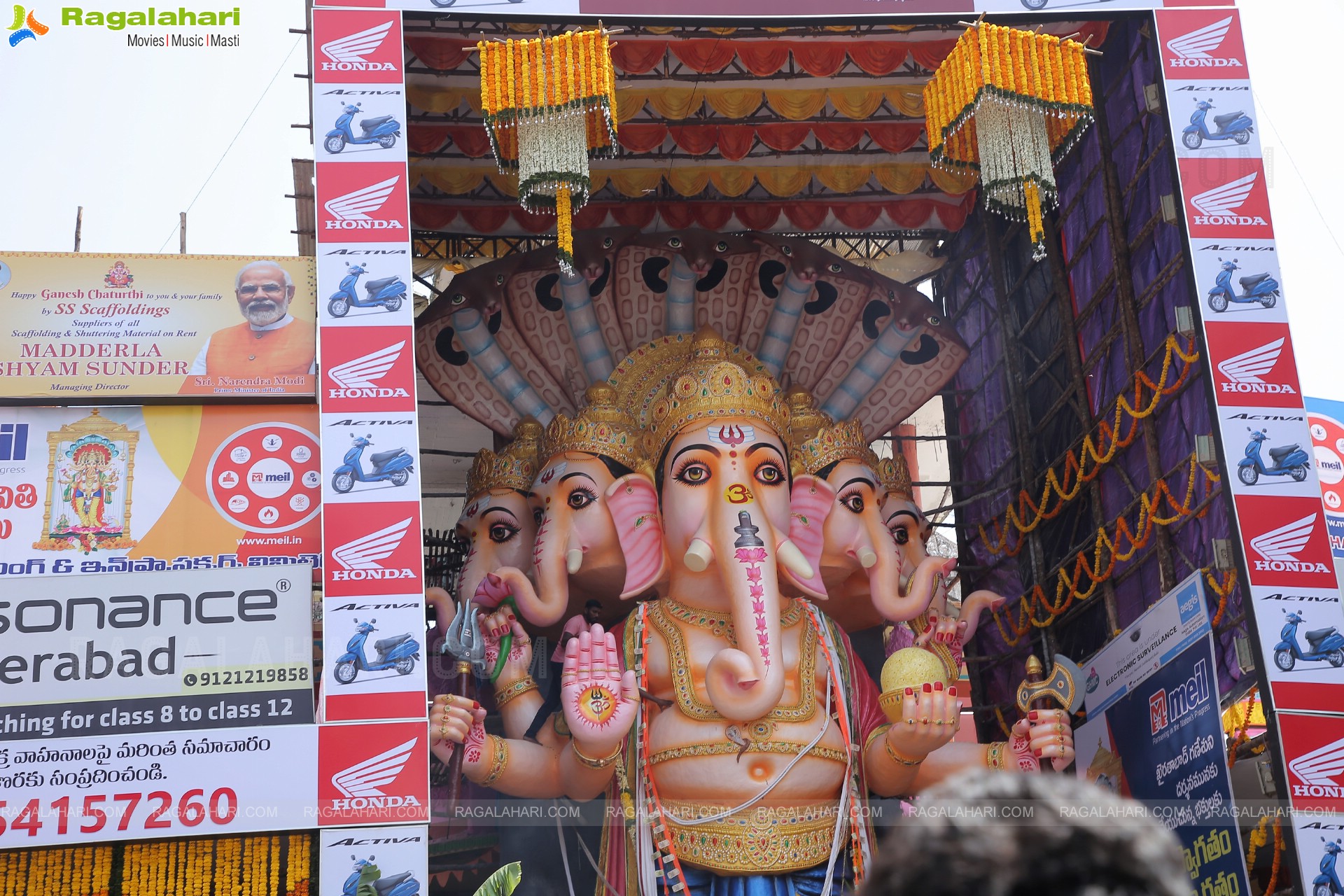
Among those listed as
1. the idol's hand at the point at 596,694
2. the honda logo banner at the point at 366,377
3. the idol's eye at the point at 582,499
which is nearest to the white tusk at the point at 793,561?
the idol's hand at the point at 596,694

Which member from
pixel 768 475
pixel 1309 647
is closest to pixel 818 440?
pixel 768 475

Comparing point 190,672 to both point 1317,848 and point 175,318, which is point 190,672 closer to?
point 175,318

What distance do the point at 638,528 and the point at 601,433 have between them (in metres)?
0.81

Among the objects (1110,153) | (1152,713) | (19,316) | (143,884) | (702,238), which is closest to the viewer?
(143,884)

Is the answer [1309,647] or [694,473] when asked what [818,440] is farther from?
[1309,647]

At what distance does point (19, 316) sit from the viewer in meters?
9.16

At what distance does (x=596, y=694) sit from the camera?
815 cm

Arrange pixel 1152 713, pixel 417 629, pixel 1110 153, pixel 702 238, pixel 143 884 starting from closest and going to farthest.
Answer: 1. pixel 143 884
2. pixel 417 629
3. pixel 1152 713
4. pixel 1110 153
5. pixel 702 238

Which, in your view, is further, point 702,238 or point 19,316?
point 702,238

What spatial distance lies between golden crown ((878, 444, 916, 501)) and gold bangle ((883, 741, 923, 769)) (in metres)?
2.42

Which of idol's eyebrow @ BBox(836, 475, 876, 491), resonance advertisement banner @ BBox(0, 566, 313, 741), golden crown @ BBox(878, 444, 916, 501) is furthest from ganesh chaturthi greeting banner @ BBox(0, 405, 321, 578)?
golden crown @ BBox(878, 444, 916, 501)

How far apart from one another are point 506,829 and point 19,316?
14.2ft

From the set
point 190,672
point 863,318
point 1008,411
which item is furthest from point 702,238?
point 190,672

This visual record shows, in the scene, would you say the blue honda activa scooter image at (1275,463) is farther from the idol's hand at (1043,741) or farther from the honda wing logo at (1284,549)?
the idol's hand at (1043,741)
